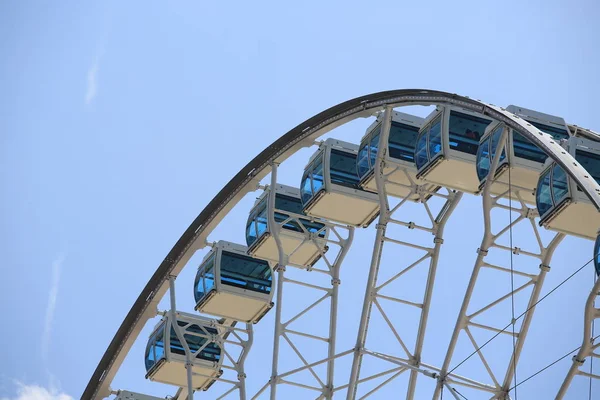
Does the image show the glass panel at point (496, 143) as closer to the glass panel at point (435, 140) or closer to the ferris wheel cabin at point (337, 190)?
the glass panel at point (435, 140)

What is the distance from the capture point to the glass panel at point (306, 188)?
4021 cm

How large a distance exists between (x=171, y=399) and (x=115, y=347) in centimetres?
344

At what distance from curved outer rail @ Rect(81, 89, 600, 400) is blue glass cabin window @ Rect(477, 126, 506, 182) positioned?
3.92ft

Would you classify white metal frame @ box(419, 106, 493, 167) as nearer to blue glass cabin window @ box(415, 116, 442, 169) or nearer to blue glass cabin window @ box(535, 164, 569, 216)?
blue glass cabin window @ box(415, 116, 442, 169)

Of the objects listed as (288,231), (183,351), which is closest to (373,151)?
(288,231)

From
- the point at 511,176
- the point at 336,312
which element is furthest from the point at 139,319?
the point at 511,176

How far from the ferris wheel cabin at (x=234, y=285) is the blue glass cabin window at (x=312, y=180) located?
15.3ft

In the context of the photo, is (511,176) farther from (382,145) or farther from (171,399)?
(171,399)

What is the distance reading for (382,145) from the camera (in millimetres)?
37219

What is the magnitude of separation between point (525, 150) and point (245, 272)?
12.8 meters

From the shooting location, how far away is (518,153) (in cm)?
3378

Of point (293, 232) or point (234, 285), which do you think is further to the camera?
point (234, 285)

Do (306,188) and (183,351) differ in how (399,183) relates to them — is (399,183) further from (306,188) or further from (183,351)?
(183,351)

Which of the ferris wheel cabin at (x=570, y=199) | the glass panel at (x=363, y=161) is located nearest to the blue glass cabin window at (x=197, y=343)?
the glass panel at (x=363, y=161)
